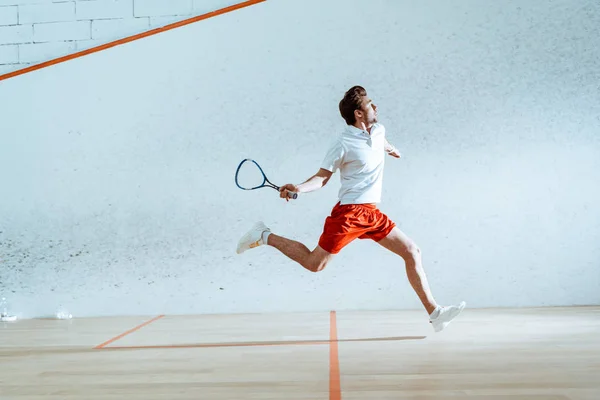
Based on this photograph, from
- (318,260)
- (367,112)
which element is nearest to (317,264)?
(318,260)

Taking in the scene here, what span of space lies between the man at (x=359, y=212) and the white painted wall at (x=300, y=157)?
124cm

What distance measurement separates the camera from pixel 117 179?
425 cm

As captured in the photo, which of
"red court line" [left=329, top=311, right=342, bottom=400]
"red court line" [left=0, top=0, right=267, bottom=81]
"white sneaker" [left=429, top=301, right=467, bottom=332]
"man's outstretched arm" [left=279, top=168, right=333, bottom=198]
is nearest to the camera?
"red court line" [left=329, top=311, right=342, bottom=400]

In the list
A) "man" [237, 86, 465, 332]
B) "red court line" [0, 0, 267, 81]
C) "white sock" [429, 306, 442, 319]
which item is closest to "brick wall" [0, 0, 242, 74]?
"red court line" [0, 0, 267, 81]

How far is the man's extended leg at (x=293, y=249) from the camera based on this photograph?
9.32ft

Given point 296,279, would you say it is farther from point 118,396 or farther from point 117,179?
point 118,396

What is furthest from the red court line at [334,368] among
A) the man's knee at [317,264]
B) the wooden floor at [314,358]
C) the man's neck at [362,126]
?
the man's neck at [362,126]

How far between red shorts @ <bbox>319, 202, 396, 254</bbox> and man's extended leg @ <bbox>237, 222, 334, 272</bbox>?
0.13 ft

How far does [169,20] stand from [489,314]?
2.40 metres

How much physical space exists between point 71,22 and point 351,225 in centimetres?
248

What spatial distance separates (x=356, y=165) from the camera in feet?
9.36

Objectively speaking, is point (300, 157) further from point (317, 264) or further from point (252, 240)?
point (317, 264)

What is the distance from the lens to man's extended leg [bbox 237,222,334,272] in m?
2.84

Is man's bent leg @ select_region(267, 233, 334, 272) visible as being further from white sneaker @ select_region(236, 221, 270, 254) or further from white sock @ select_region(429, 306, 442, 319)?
white sock @ select_region(429, 306, 442, 319)
